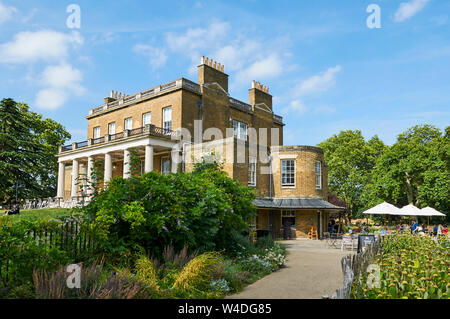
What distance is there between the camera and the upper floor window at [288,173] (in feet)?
96.1

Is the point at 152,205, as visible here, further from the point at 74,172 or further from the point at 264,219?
the point at 74,172

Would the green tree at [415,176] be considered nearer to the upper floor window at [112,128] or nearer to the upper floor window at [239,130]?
the upper floor window at [239,130]

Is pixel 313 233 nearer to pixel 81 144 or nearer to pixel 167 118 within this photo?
pixel 167 118

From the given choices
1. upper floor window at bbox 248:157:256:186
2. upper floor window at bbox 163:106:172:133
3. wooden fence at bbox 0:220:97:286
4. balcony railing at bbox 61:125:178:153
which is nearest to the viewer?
wooden fence at bbox 0:220:97:286

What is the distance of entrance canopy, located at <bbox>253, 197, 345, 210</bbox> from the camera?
27.5 metres

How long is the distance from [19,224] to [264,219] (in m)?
21.9

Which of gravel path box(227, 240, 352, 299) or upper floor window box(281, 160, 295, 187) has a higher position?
upper floor window box(281, 160, 295, 187)

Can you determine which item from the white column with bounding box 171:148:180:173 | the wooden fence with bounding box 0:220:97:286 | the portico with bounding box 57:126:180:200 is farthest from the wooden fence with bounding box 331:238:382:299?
the white column with bounding box 171:148:180:173

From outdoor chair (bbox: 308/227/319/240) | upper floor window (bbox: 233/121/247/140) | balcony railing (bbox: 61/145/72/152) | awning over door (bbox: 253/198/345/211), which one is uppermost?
upper floor window (bbox: 233/121/247/140)

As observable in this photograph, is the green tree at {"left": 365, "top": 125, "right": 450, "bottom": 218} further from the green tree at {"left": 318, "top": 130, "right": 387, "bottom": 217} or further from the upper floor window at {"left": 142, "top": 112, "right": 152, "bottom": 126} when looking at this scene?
the upper floor window at {"left": 142, "top": 112, "right": 152, "bottom": 126}

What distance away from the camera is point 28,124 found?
41.4m

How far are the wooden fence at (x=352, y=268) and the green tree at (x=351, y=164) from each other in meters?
40.8

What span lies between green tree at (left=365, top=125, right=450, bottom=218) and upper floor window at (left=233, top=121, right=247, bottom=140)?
15750mm
